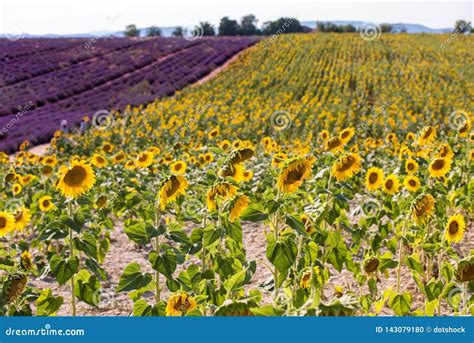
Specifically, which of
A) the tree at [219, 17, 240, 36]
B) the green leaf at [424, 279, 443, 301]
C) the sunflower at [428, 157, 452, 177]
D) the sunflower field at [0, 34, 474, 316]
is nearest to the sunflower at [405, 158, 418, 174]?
the sunflower field at [0, 34, 474, 316]

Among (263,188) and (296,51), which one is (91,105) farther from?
(296,51)

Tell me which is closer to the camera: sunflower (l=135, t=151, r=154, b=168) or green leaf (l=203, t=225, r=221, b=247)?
green leaf (l=203, t=225, r=221, b=247)

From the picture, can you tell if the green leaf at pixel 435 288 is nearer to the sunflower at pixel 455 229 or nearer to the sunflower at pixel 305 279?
the sunflower at pixel 455 229

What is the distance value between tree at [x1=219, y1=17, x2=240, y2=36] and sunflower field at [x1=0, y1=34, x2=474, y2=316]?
58.9 meters

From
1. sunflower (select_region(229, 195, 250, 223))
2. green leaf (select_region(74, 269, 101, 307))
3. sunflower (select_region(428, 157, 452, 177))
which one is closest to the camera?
sunflower (select_region(229, 195, 250, 223))

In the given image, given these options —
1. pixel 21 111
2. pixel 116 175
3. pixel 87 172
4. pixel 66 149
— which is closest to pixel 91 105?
pixel 21 111

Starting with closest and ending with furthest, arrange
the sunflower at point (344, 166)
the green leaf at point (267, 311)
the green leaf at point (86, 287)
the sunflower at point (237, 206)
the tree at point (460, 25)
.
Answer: the green leaf at point (267, 311), the sunflower at point (237, 206), the green leaf at point (86, 287), the sunflower at point (344, 166), the tree at point (460, 25)

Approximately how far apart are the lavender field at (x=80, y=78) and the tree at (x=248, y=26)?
1327 inches

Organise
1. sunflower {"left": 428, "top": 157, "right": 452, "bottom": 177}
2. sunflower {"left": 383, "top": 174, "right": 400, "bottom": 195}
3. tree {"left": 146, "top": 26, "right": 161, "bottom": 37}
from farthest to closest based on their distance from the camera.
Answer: tree {"left": 146, "top": 26, "right": 161, "bottom": 37}
sunflower {"left": 383, "top": 174, "right": 400, "bottom": 195}
sunflower {"left": 428, "top": 157, "right": 452, "bottom": 177}

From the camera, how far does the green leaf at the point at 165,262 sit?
2543mm

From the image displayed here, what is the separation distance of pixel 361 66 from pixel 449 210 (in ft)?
89.4

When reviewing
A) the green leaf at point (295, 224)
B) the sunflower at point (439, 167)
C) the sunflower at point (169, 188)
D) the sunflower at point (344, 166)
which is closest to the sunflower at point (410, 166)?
the sunflower at point (439, 167)

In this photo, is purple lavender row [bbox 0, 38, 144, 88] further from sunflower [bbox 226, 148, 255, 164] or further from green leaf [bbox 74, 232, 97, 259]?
sunflower [bbox 226, 148, 255, 164]

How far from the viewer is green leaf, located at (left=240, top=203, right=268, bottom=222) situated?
2.45 metres
